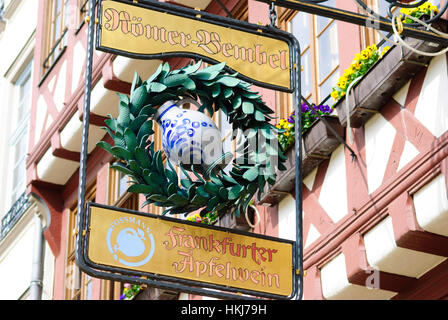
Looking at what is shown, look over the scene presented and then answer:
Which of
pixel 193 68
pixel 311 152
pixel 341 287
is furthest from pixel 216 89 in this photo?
pixel 341 287

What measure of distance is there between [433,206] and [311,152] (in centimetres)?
147

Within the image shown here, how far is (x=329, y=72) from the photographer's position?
A: 33.0 ft

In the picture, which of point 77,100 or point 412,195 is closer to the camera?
point 412,195

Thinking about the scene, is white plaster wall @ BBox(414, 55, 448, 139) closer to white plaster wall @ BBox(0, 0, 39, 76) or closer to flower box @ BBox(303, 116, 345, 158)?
flower box @ BBox(303, 116, 345, 158)

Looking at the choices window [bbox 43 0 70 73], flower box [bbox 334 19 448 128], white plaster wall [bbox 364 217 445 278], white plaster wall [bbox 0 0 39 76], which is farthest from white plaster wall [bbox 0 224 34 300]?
white plaster wall [bbox 364 217 445 278]

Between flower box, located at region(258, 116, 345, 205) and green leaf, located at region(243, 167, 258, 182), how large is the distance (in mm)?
1852

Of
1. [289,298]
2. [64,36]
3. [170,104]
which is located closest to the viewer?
[289,298]

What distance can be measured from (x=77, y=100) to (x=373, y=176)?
5.78m

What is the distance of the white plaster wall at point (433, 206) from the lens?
7.86m

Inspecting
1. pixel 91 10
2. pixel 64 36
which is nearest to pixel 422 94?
pixel 91 10

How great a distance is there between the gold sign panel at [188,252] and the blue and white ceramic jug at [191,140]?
472mm

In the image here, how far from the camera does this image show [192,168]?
7113mm

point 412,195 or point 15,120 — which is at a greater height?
point 15,120
